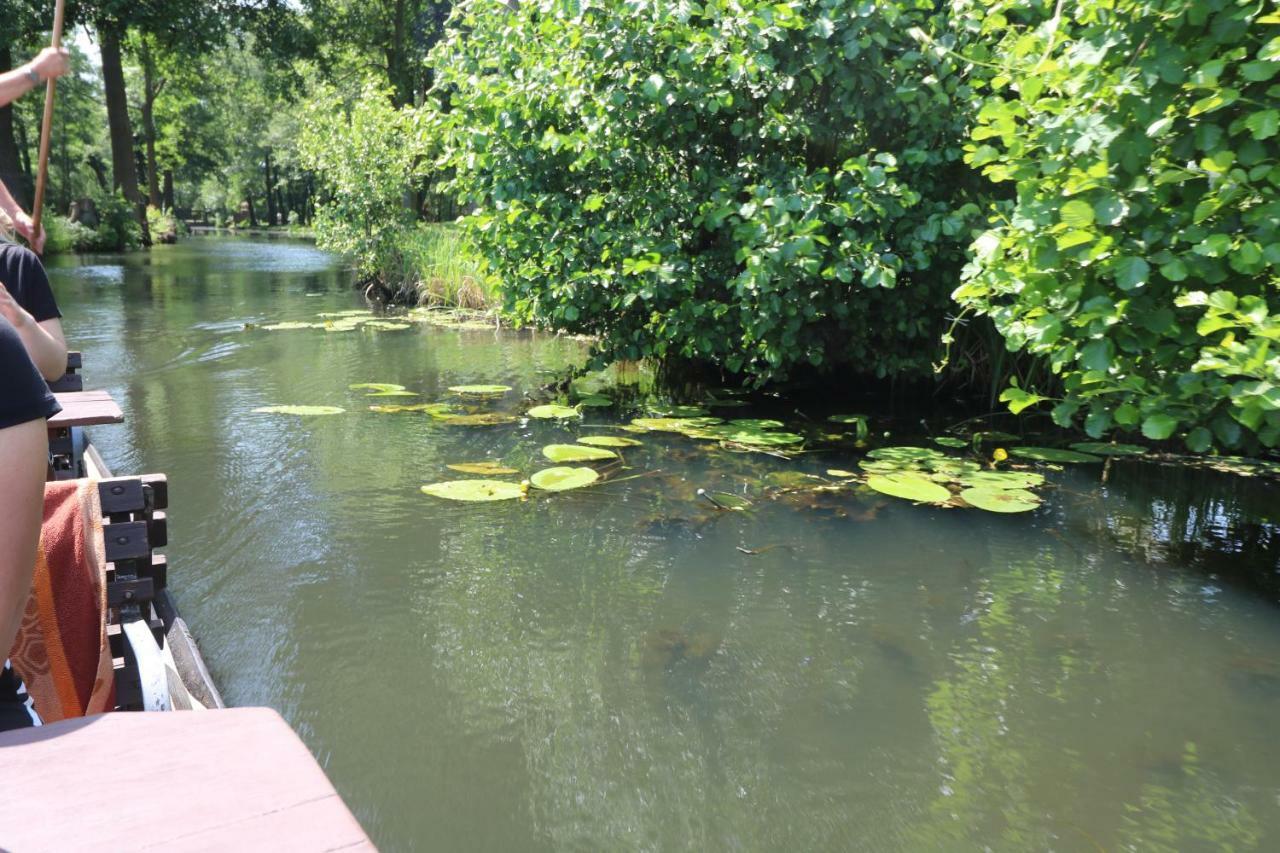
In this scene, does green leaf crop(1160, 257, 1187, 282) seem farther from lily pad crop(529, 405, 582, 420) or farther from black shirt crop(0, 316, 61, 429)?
lily pad crop(529, 405, 582, 420)

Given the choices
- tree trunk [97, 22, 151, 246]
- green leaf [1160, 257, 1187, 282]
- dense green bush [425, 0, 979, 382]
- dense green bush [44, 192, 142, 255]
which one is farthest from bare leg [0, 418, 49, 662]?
dense green bush [44, 192, 142, 255]

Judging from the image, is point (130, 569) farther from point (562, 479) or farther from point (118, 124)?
point (118, 124)

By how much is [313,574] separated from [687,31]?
4926mm

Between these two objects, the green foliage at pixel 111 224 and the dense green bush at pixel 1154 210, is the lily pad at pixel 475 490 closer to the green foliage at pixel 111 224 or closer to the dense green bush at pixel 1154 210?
the dense green bush at pixel 1154 210

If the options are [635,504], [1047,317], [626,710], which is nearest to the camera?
[626,710]

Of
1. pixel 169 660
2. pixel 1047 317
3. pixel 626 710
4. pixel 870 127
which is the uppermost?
pixel 870 127

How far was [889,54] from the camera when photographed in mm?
7422

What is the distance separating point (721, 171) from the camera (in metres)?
8.09

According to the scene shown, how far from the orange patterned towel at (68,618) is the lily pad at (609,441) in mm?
4962

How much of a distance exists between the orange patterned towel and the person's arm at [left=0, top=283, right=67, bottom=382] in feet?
1.16

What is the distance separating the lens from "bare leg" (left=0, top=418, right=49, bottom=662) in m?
1.56

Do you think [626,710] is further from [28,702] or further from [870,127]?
[870,127]

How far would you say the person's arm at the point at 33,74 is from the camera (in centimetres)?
342

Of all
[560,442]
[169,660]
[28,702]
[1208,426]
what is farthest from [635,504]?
[28,702]
